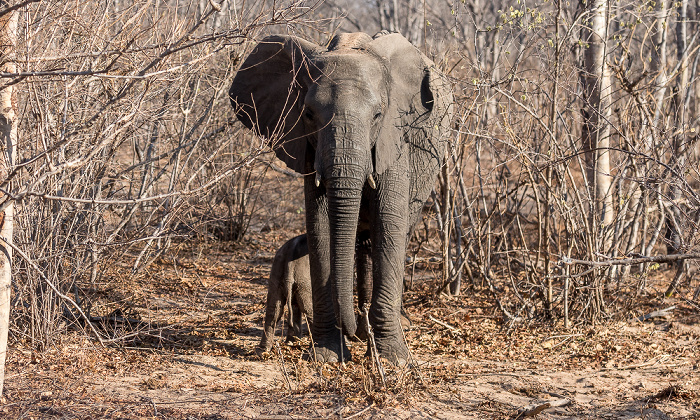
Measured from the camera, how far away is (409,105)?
22.4ft

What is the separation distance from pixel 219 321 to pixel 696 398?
177 inches

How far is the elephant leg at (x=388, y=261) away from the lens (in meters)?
6.54

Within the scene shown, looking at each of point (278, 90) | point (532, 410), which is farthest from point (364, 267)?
point (532, 410)

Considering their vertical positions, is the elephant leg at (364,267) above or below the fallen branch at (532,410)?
above

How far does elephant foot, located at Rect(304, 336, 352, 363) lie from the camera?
257 inches

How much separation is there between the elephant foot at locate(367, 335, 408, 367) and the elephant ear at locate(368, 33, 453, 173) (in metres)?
1.42

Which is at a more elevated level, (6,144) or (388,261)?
(6,144)

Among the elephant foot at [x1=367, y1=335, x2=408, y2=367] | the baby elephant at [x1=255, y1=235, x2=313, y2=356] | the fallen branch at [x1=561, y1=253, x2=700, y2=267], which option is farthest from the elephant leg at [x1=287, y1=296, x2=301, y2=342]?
the fallen branch at [x1=561, y1=253, x2=700, y2=267]

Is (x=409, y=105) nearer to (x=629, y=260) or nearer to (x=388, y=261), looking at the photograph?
(x=388, y=261)

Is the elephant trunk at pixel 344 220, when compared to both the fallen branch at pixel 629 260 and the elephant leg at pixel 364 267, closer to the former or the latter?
the elephant leg at pixel 364 267

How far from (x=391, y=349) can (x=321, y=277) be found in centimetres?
84

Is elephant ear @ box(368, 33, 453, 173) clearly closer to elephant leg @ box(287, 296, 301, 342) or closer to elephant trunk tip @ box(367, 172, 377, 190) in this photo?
elephant trunk tip @ box(367, 172, 377, 190)

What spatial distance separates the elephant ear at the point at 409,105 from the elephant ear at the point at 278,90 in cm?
67

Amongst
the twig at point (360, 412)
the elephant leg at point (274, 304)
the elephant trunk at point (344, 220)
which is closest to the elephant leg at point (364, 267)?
the elephant leg at point (274, 304)
